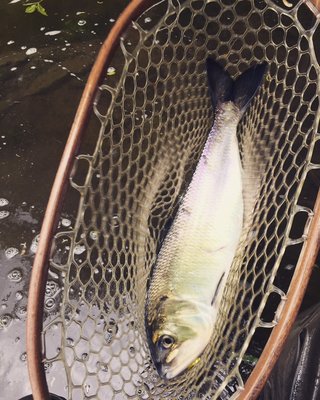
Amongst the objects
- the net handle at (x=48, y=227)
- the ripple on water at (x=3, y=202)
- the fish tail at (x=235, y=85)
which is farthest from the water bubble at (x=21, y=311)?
the fish tail at (x=235, y=85)

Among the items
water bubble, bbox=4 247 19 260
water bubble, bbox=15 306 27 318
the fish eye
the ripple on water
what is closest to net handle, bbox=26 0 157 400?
the fish eye

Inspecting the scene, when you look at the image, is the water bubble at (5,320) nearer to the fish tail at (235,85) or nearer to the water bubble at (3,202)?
the water bubble at (3,202)

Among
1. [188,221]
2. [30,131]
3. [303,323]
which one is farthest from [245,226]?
[30,131]

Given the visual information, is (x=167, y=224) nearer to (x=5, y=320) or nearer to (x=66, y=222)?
(x=66, y=222)

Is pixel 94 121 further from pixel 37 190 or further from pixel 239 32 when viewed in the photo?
pixel 239 32

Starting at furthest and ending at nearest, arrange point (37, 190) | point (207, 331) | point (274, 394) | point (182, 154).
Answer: point (37, 190) < point (182, 154) < point (274, 394) < point (207, 331)

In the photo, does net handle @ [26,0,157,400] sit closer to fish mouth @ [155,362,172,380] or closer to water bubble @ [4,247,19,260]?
fish mouth @ [155,362,172,380]

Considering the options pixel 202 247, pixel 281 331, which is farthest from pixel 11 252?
pixel 281 331
